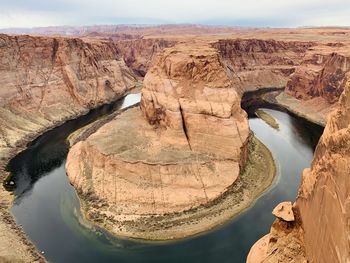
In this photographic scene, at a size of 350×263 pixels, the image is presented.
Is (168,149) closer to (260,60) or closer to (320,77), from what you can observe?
(320,77)

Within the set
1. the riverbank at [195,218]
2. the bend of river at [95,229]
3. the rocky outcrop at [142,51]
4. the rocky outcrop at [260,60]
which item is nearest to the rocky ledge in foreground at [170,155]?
the riverbank at [195,218]

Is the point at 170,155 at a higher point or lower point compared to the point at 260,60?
lower

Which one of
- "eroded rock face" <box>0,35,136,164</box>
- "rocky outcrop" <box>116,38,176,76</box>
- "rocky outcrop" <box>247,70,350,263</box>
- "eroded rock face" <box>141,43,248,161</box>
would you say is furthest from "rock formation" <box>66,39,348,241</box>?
"rocky outcrop" <box>116,38,176,76</box>

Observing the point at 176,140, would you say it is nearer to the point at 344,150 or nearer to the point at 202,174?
the point at 202,174

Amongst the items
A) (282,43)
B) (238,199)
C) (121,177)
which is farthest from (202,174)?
(282,43)

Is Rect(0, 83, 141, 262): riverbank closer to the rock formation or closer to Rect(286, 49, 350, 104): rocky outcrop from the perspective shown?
the rock formation

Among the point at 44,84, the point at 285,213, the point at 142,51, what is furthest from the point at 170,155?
the point at 142,51
